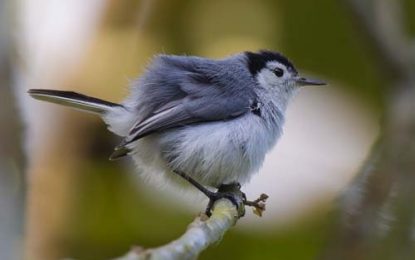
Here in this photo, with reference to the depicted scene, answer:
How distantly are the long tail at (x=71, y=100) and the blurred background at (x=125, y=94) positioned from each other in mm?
201

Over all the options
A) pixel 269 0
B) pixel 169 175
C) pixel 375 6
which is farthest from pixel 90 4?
pixel 375 6

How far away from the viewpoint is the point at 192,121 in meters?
2.83

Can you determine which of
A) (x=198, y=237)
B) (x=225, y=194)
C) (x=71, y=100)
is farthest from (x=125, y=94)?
(x=198, y=237)

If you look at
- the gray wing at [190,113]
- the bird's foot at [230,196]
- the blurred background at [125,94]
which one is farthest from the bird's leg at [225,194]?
the blurred background at [125,94]

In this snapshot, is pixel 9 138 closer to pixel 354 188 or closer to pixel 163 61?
pixel 354 188

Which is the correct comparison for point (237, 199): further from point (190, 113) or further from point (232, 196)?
point (190, 113)

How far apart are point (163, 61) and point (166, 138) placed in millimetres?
296

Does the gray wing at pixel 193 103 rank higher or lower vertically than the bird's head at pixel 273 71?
lower

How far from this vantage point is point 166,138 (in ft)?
9.29

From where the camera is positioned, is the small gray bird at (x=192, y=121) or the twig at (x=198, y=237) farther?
the small gray bird at (x=192, y=121)

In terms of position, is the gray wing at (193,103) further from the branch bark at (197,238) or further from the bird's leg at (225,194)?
the branch bark at (197,238)

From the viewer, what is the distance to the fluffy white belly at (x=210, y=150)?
2.81m

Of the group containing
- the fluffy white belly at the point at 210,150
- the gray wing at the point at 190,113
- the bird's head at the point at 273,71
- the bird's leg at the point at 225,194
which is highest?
the bird's head at the point at 273,71

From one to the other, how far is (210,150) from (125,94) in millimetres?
527
